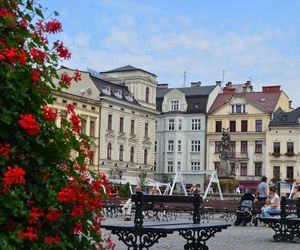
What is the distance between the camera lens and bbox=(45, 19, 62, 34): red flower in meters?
4.30

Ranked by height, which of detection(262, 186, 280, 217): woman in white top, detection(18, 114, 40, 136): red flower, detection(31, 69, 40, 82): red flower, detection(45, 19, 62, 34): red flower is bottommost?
detection(262, 186, 280, 217): woman in white top

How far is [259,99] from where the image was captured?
70.6 metres

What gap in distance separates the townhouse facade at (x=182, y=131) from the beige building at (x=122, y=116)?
543 cm

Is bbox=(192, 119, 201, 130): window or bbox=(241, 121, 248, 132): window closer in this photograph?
bbox=(241, 121, 248, 132): window

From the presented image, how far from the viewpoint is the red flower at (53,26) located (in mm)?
4297

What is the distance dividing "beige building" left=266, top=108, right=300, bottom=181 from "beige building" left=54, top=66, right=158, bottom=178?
12746mm

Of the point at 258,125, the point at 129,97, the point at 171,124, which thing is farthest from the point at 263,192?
the point at 171,124

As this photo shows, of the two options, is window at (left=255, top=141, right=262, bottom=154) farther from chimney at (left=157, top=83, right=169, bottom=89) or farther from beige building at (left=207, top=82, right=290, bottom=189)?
chimney at (left=157, top=83, right=169, bottom=89)

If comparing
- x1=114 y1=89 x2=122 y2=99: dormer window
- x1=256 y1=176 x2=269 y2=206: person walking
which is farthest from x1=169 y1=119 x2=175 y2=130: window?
x1=256 y1=176 x2=269 y2=206: person walking

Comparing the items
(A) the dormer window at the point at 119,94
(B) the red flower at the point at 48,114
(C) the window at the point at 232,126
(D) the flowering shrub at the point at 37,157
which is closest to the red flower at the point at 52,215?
(D) the flowering shrub at the point at 37,157

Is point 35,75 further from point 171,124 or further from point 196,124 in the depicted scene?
point 171,124

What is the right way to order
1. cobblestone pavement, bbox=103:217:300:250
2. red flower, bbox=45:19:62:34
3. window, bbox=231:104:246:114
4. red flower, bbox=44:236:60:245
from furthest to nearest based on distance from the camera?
window, bbox=231:104:246:114
cobblestone pavement, bbox=103:217:300:250
red flower, bbox=45:19:62:34
red flower, bbox=44:236:60:245

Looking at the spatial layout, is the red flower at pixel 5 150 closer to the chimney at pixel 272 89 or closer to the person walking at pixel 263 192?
the person walking at pixel 263 192

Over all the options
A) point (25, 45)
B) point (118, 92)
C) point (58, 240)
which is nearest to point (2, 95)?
point (25, 45)
